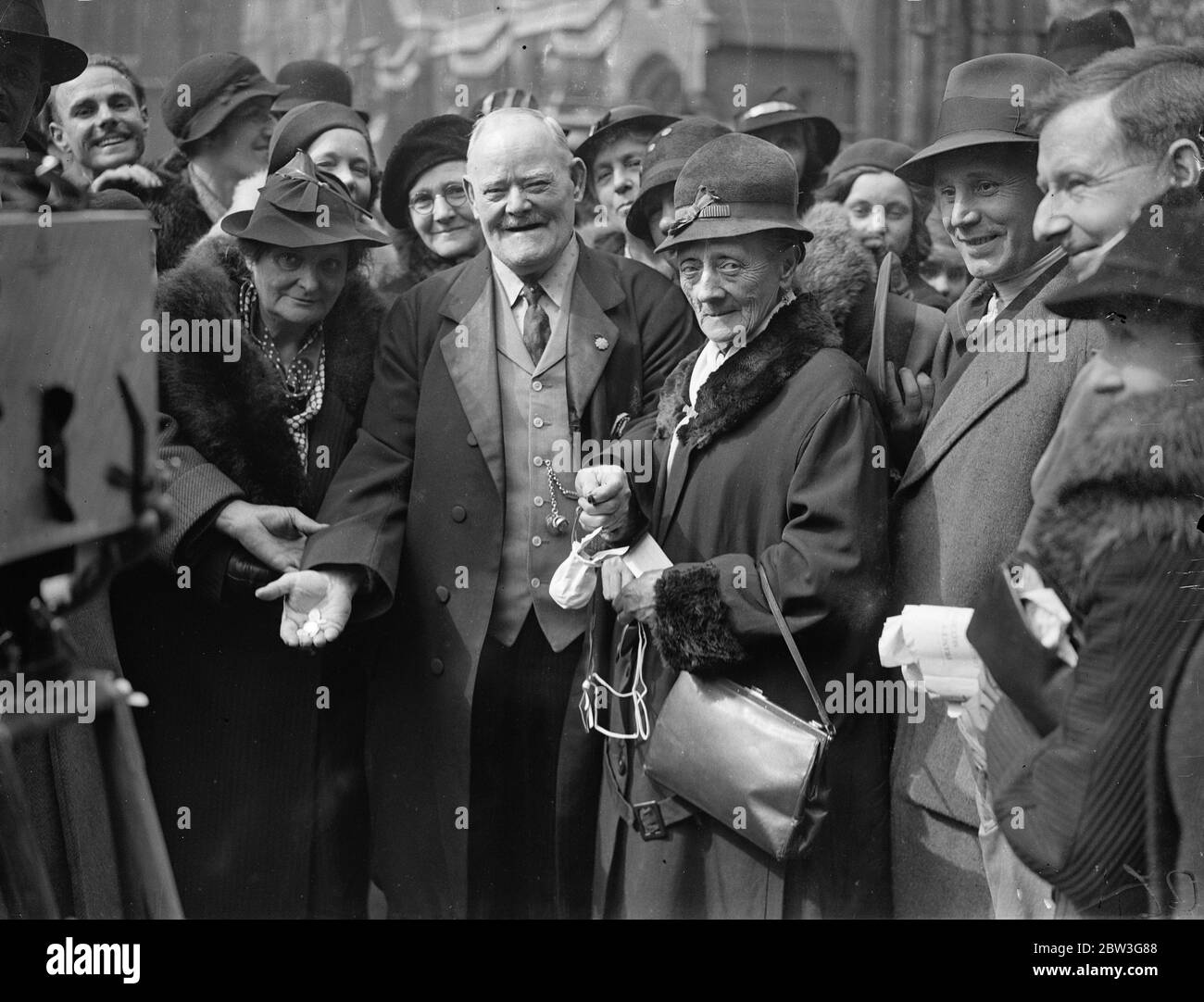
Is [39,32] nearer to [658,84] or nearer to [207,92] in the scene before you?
[207,92]

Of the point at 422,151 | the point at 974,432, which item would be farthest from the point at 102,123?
the point at 974,432

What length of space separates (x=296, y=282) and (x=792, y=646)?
1.72 meters

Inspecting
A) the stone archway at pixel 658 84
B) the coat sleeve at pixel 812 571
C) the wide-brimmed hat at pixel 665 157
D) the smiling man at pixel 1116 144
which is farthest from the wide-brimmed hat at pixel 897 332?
the stone archway at pixel 658 84

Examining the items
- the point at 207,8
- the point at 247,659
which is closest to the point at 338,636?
the point at 247,659

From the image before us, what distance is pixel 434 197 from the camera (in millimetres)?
4941

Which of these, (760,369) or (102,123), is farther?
(102,123)

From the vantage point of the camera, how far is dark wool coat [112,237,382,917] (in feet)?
13.9

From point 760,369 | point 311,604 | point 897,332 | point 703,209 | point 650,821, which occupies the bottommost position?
point 650,821

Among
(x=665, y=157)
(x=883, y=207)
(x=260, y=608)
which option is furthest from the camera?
(x=883, y=207)

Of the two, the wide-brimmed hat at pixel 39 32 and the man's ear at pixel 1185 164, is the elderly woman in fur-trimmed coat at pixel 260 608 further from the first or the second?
the man's ear at pixel 1185 164

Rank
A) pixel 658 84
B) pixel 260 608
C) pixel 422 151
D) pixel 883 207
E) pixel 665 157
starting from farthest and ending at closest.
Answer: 1. pixel 658 84
2. pixel 883 207
3. pixel 422 151
4. pixel 665 157
5. pixel 260 608

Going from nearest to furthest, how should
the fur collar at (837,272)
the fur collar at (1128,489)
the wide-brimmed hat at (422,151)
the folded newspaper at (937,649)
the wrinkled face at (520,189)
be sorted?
the fur collar at (1128,489) → the folded newspaper at (937,649) → the fur collar at (837,272) → the wrinkled face at (520,189) → the wide-brimmed hat at (422,151)

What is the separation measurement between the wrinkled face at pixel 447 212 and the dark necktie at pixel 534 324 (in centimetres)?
72

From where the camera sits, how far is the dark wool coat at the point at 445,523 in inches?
166
